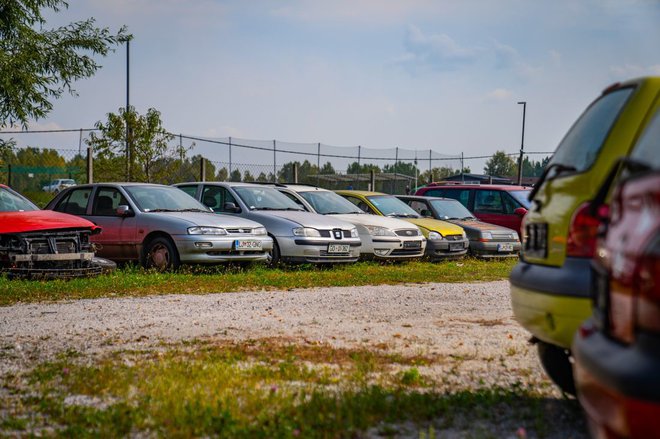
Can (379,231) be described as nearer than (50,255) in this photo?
No

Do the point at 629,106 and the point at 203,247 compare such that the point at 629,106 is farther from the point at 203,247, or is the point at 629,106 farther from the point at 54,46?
the point at 54,46

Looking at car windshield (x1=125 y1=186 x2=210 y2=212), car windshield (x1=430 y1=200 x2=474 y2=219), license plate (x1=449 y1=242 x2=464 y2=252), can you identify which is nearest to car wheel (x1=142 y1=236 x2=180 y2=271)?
car windshield (x1=125 y1=186 x2=210 y2=212)

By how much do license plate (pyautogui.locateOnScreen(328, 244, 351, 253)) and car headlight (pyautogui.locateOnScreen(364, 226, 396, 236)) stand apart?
1.28 m

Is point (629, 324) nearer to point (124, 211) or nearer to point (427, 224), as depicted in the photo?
point (124, 211)

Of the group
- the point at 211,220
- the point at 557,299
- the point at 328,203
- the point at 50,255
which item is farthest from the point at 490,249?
the point at 557,299

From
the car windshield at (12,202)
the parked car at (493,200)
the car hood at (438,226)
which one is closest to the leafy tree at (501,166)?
the parked car at (493,200)

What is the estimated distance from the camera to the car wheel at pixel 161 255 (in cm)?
1350

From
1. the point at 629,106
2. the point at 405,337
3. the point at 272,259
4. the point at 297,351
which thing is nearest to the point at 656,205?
the point at 629,106

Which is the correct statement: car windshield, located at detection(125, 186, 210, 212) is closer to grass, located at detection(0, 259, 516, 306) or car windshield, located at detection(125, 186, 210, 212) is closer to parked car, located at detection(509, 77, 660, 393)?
grass, located at detection(0, 259, 516, 306)

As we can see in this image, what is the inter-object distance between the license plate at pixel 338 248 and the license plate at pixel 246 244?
1.47 meters

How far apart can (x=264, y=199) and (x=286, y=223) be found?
54.1 inches

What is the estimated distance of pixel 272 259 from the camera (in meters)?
14.9

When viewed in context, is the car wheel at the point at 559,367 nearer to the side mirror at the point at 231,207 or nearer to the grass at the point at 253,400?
the grass at the point at 253,400

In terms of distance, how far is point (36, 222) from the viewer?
1199 cm
